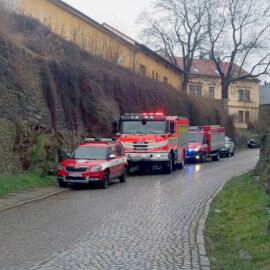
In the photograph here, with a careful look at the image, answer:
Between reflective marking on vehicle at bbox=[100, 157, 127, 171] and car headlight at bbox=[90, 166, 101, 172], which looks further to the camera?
reflective marking on vehicle at bbox=[100, 157, 127, 171]

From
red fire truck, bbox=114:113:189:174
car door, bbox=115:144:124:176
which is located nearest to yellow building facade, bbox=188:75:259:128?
red fire truck, bbox=114:113:189:174

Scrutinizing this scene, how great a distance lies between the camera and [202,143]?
3512cm

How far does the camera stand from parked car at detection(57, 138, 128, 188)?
18.2 metres

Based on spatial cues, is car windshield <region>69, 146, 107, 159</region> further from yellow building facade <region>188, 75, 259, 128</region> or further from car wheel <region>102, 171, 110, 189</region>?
yellow building facade <region>188, 75, 259, 128</region>

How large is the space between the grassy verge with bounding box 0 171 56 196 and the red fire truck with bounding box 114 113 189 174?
202 inches

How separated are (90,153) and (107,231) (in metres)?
9.44

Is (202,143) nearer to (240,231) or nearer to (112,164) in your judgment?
(112,164)

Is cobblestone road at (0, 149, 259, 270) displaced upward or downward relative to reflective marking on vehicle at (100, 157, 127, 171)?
downward

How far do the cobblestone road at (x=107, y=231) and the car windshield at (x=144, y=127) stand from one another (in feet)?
24.0

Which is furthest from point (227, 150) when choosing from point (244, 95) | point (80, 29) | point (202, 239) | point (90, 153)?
point (244, 95)

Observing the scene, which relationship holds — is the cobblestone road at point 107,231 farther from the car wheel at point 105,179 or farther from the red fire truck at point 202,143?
the red fire truck at point 202,143

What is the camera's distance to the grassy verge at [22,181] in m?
17.1

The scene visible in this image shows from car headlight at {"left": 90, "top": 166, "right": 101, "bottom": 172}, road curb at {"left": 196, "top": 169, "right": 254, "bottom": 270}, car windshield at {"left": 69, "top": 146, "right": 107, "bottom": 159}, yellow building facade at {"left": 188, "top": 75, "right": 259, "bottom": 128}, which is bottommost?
road curb at {"left": 196, "top": 169, "right": 254, "bottom": 270}

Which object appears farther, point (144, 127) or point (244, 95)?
point (244, 95)
